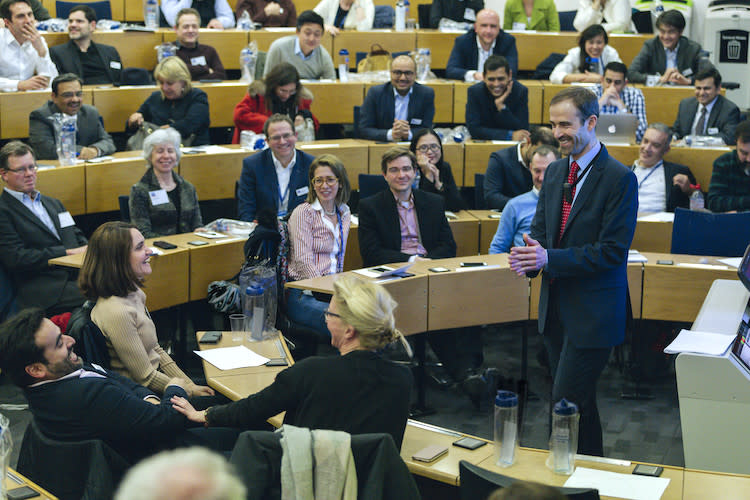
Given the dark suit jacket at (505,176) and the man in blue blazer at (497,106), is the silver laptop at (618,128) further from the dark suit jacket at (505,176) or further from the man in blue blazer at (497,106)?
the dark suit jacket at (505,176)

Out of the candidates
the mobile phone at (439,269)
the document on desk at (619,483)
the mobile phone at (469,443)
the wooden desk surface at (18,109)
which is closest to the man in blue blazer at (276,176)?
the mobile phone at (439,269)

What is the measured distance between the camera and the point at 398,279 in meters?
4.53

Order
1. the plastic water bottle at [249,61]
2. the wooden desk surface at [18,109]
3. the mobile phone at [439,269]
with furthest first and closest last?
the plastic water bottle at [249,61], the wooden desk surface at [18,109], the mobile phone at [439,269]

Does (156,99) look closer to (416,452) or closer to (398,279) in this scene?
(398,279)

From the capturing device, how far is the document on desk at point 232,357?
3.48m

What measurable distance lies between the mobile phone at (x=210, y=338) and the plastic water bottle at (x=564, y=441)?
5.31ft

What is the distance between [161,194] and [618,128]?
326 cm

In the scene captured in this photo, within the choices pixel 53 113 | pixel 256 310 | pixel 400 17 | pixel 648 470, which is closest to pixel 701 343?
pixel 648 470

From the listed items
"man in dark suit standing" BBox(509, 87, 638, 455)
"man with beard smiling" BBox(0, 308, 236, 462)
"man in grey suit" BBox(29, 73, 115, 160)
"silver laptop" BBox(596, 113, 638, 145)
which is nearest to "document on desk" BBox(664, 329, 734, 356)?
"man in dark suit standing" BBox(509, 87, 638, 455)

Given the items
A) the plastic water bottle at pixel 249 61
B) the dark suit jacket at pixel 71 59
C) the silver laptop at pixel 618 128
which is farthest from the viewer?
the plastic water bottle at pixel 249 61

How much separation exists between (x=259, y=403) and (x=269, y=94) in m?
4.07

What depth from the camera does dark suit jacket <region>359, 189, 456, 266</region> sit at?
501 centimetres

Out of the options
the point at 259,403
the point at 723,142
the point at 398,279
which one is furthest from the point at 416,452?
the point at 723,142

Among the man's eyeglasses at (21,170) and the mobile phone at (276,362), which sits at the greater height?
the man's eyeglasses at (21,170)
